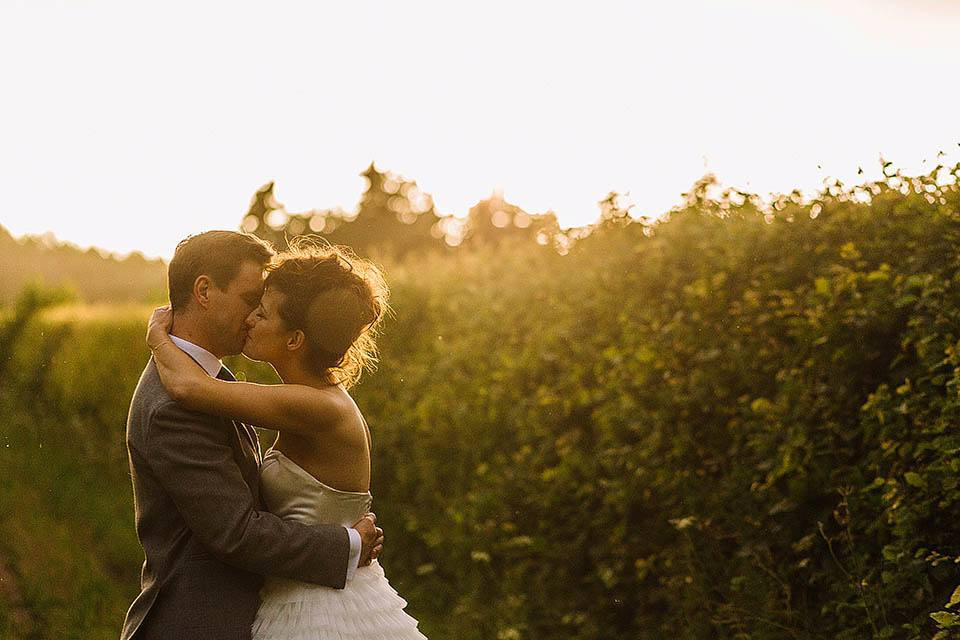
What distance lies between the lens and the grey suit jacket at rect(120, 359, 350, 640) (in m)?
3.05

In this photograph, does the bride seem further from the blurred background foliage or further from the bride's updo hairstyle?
the blurred background foliage

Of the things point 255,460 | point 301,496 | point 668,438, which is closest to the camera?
point 301,496

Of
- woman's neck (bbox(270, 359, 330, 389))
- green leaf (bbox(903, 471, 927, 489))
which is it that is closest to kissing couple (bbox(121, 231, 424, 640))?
woman's neck (bbox(270, 359, 330, 389))

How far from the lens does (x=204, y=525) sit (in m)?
3.04

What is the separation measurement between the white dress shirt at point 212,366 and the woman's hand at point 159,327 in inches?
1.5

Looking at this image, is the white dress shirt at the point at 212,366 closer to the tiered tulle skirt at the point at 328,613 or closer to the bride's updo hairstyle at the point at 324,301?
the tiered tulle skirt at the point at 328,613

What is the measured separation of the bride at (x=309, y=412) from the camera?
3.18m

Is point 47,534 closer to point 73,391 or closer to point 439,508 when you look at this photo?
point 439,508

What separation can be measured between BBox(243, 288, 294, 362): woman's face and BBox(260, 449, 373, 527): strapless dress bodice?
0.37 m

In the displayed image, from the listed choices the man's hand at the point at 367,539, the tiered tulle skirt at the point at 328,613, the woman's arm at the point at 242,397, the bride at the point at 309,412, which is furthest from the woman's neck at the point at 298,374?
the tiered tulle skirt at the point at 328,613

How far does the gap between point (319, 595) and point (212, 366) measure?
0.86 meters

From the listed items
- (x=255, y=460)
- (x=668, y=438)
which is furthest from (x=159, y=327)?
(x=668, y=438)

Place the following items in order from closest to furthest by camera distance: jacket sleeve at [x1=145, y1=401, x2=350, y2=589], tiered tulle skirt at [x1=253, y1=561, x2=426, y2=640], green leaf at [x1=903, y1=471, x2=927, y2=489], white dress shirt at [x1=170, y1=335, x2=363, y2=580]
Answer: jacket sleeve at [x1=145, y1=401, x2=350, y2=589] → tiered tulle skirt at [x1=253, y1=561, x2=426, y2=640] → white dress shirt at [x1=170, y1=335, x2=363, y2=580] → green leaf at [x1=903, y1=471, x2=927, y2=489]

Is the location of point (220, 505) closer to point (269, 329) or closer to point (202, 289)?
point (269, 329)
